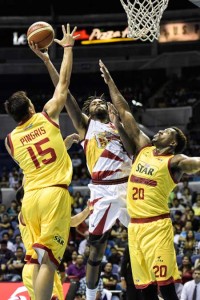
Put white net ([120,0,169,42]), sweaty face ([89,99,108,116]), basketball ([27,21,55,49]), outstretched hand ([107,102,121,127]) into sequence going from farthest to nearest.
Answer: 1. white net ([120,0,169,42])
2. sweaty face ([89,99,108,116])
3. outstretched hand ([107,102,121,127])
4. basketball ([27,21,55,49])

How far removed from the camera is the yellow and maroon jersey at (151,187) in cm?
739

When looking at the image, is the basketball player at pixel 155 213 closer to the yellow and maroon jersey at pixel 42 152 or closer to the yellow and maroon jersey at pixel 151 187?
the yellow and maroon jersey at pixel 151 187

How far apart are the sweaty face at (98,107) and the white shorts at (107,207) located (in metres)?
0.82

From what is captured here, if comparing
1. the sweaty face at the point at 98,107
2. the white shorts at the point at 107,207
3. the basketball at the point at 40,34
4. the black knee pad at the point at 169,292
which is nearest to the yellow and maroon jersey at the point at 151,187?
the black knee pad at the point at 169,292

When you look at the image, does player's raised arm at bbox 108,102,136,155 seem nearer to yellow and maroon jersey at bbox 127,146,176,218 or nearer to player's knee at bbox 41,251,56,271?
yellow and maroon jersey at bbox 127,146,176,218

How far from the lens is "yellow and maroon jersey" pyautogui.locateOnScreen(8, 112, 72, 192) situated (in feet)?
23.2

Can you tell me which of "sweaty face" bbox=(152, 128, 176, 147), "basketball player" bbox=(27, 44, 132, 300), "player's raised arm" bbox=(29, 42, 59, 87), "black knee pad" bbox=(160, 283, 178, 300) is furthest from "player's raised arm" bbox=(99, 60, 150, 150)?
"black knee pad" bbox=(160, 283, 178, 300)

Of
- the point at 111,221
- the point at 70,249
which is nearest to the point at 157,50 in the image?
the point at 70,249

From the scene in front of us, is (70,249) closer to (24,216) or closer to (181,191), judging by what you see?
(181,191)

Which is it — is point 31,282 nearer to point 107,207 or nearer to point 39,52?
point 107,207

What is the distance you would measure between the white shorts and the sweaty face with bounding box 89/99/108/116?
32.2 inches

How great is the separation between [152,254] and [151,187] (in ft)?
2.15

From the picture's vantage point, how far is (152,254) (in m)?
7.26

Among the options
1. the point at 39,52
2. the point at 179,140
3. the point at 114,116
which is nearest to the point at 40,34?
the point at 39,52
